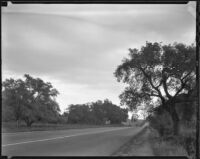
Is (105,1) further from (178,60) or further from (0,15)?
(178,60)

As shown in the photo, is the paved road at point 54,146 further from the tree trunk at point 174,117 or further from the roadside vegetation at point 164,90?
the tree trunk at point 174,117

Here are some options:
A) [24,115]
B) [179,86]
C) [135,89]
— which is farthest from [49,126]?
[179,86]

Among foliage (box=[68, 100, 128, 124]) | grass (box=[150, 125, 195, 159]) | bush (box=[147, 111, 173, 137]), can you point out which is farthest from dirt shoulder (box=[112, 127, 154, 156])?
bush (box=[147, 111, 173, 137])

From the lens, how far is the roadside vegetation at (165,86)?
13.7m

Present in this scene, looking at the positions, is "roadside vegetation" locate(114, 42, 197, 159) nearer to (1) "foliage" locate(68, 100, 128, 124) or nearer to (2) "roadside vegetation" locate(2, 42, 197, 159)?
(2) "roadside vegetation" locate(2, 42, 197, 159)

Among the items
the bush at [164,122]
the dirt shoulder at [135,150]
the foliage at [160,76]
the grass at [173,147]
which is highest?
the foliage at [160,76]

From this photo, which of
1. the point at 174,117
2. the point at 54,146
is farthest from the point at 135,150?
the point at 174,117

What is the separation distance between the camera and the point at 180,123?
51.9 ft

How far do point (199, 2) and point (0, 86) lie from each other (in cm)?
184

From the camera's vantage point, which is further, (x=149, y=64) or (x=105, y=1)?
(x=149, y=64)

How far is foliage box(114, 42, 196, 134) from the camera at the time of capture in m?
13.7

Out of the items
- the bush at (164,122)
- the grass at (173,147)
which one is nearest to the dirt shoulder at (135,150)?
the grass at (173,147)

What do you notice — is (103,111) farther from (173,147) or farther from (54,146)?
(54,146)

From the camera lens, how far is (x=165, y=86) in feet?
46.8
